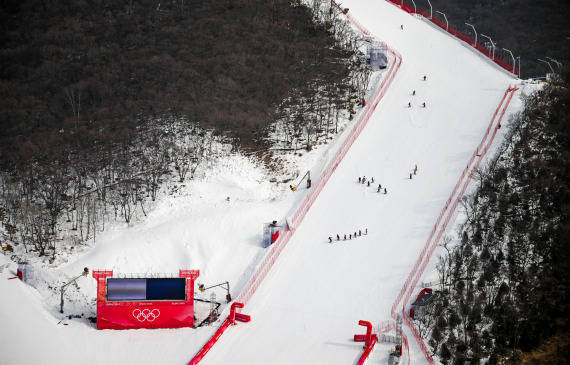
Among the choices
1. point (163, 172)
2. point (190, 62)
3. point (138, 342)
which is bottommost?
point (138, 342)

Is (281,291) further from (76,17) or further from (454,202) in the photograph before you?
Answer: (76,17)

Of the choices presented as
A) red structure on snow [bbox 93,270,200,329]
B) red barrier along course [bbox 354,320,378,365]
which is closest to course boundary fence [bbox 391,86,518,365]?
red barrier along course [bbox 354,320,378,365]

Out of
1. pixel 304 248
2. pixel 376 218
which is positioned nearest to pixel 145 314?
pixel 304 248

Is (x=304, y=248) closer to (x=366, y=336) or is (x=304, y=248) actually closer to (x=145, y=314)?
(x=366, y=336)

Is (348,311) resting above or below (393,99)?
below

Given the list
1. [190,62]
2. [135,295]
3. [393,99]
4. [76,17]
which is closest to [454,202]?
[393,99]

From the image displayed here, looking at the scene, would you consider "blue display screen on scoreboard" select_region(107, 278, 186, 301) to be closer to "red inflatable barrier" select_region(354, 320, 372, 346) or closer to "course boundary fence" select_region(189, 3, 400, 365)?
"course boundary fence" select_region(189, 3, 400, 365)
